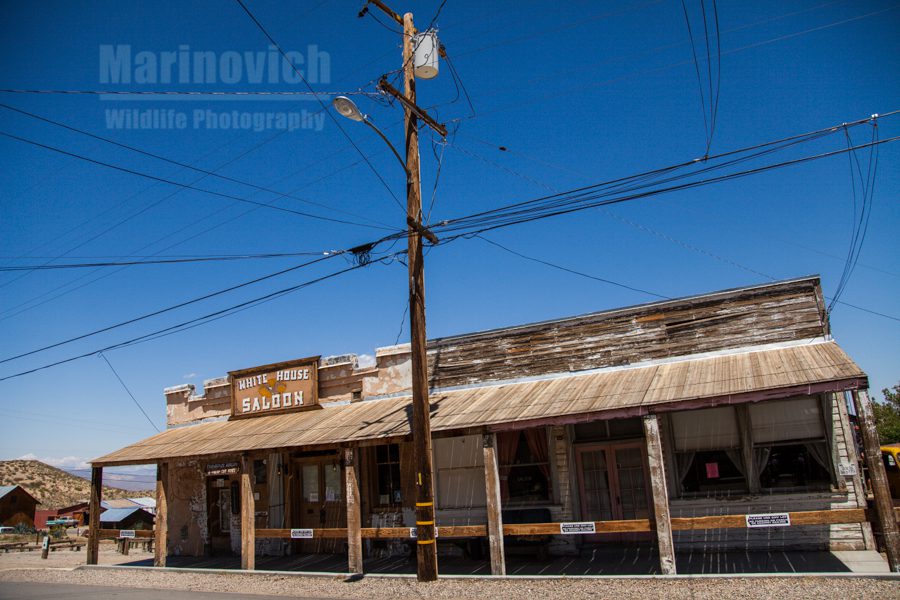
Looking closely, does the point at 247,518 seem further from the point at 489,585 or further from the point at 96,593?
the point at 489,585

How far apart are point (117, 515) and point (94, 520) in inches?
463

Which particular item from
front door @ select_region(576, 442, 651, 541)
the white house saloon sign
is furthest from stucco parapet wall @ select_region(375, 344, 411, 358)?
front door @ select_region(576, 442, 651, 541)

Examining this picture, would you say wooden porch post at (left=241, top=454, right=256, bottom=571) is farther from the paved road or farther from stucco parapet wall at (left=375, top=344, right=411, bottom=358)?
stucco parapet wall at (left=375, top=344, right=411, bottom=358)

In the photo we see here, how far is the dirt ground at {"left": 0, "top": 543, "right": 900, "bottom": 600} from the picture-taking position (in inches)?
342

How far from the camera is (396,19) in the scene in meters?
12.8

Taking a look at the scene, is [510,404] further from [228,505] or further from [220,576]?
[228,505]

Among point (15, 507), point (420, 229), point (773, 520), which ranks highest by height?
point (420, 229)

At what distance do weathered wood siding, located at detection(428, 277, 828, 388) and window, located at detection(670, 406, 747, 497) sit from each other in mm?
1419

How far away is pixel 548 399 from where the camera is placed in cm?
1251

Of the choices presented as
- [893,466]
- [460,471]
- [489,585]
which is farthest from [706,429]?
[893,466]

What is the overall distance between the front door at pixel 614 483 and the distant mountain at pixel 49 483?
43.7 meters

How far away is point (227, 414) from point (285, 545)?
4.08 m

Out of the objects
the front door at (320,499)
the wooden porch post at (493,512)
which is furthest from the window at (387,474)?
the wooden porch post at (493,512)

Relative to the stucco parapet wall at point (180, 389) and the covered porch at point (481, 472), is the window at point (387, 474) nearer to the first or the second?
the covered porch at point (481, 472)
